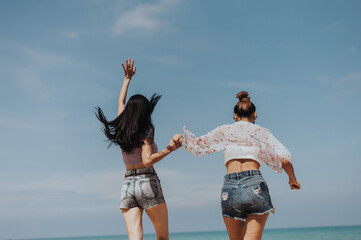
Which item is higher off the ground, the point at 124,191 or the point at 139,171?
the point at 139,171

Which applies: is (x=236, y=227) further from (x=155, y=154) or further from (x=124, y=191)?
(x=124, y=191)

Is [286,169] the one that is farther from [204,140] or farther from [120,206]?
[120,206]

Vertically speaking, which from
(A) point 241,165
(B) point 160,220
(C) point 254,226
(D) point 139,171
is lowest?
(C) point 254,226

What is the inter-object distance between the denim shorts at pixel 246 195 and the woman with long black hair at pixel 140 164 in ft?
2.76

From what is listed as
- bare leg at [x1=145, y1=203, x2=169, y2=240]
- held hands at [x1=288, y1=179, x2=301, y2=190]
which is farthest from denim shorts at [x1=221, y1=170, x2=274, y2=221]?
bare leg at [x1=145, y1=203, x2=169, y2=240]

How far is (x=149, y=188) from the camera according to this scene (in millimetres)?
4805

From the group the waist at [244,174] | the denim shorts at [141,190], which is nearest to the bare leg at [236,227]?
the waist at [244,174]

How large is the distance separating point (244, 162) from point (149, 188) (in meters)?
1.16

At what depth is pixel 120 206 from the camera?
194 inches

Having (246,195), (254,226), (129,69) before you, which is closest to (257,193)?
(246,195)

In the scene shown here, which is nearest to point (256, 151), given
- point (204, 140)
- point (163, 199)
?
point (204, 140)

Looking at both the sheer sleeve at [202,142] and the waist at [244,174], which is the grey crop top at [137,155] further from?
the waist at [244,174]

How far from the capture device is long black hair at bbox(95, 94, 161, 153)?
4.87m

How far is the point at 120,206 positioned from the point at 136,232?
380 millimetres
